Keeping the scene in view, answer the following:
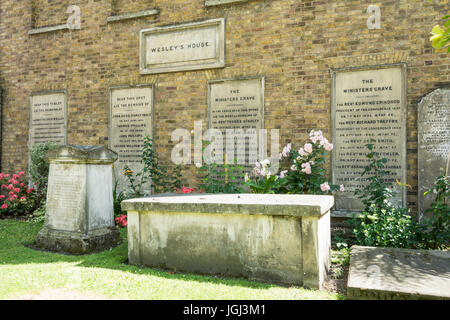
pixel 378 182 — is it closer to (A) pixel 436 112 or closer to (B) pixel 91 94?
(A) pixel 436 112

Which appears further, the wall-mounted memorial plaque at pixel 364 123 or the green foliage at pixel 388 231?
the wall-mounted memorial plaque at pixel 364 123

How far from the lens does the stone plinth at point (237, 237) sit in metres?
3.10

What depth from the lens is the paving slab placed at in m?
2.51

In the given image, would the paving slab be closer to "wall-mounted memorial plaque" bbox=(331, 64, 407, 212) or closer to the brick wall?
"wall-mounted memorial plaque" bbox=(331, 64, 407, 212)

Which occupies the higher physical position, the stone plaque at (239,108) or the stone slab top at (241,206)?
the stone plaque at (239,108)

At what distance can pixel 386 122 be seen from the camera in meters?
5.27

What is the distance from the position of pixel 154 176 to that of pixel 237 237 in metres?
3.43

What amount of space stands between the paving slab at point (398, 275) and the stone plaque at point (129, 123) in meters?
4.86

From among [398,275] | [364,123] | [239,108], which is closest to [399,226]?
[398,275]

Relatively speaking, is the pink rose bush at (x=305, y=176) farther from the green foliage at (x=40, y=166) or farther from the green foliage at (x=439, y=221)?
the green foliage at (x=40, y=166)

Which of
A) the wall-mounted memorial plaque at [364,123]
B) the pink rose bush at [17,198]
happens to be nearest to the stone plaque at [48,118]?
the pink rose bush at [17,198]

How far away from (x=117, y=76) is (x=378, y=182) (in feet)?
18.4

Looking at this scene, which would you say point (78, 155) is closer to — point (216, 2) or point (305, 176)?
point (305, 176)

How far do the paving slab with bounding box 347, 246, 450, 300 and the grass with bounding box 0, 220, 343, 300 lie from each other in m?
0.33
